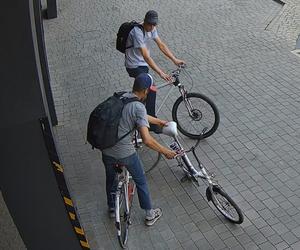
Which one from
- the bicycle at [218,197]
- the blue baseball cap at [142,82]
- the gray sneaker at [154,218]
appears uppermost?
the blue baseball cap at [142,82]

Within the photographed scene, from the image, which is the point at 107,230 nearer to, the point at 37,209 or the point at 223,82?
the point at 37,209

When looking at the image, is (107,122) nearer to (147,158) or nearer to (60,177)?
(60,177)

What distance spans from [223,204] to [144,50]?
2359 mm

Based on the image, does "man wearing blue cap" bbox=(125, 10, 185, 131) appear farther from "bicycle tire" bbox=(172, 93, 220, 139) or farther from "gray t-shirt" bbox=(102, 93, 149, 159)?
"gray t-shirt" bbox=(102, 93, 149, 159)

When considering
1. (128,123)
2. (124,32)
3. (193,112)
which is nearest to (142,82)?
(128,123)

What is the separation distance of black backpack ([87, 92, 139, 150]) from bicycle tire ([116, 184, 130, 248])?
767 millimetres

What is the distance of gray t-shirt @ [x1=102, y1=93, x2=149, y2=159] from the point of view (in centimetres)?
443

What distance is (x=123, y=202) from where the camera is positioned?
5203mm

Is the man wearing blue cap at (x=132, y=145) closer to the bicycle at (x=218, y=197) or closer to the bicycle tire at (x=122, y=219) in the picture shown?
the bicycle tire at (x=122, y=219)

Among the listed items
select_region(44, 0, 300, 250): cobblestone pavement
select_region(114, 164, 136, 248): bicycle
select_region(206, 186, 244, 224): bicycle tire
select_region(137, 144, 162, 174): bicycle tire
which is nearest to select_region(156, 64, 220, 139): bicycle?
select_region(44, 0, 300, 250): cobblestone pavement

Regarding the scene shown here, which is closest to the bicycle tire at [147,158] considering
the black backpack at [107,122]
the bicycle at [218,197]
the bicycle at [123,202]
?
the bicycle at [218,197]

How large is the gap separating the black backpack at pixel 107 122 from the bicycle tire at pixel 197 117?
6.85 ft

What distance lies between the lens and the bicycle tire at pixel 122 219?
4914 millimetres

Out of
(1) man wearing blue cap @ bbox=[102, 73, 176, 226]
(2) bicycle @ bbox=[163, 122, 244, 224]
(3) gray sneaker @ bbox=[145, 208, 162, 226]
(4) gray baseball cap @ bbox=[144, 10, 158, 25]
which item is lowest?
(3) gray sneaker @ bbox=[145, 208, 162, 226]
